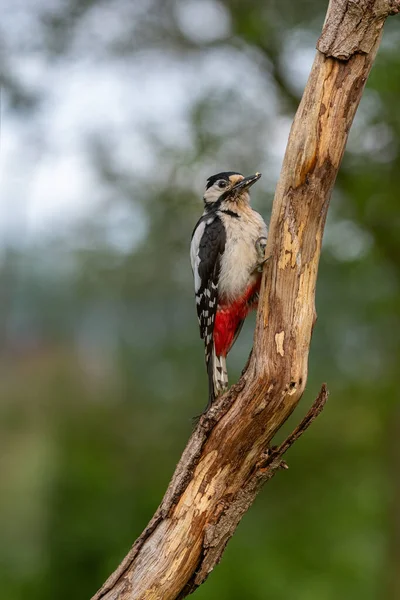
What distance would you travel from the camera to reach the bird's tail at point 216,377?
12.9 feet

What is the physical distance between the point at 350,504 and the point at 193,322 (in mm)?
3102

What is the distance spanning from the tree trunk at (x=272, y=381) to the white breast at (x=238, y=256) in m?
0.79

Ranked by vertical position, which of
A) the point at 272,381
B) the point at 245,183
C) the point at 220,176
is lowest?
the point at 272,381

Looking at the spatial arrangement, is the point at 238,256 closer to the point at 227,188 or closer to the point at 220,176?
the point at 227,188

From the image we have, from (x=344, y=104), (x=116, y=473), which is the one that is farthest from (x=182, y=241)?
(x=344, y=104)

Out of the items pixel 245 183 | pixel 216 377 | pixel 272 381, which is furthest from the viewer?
pixel 245 183

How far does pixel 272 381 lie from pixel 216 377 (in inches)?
38.0

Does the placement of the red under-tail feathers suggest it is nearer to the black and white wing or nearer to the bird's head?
the black and white wing

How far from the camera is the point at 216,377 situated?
13.1ft

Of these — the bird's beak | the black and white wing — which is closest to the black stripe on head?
the bird's beak

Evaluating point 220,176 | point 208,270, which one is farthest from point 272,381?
point 220,176

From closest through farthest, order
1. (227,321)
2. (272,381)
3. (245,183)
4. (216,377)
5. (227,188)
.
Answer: (272,381)
(216,377)
(227,321)
(245,183)
(227,188)

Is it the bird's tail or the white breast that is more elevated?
the white breast

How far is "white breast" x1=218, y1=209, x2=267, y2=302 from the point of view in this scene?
3947 millimetres
